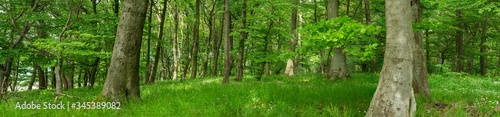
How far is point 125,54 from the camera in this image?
650 centimetres

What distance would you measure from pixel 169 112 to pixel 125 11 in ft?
8.76

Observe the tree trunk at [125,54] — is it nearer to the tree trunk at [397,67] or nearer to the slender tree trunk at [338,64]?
the tree trunk at [397,67]

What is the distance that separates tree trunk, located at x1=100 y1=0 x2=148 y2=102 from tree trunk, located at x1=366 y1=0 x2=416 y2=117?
17.1 feet

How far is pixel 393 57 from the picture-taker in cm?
405

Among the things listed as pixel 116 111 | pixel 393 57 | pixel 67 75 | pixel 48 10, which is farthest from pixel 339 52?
pixel 67 75

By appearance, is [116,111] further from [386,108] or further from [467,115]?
[467,115]

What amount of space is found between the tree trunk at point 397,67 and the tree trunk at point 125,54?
521 centimetres

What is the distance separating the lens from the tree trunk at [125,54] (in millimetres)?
6414

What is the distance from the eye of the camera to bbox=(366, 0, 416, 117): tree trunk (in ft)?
13.1

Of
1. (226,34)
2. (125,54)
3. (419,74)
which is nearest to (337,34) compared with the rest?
(419,74)

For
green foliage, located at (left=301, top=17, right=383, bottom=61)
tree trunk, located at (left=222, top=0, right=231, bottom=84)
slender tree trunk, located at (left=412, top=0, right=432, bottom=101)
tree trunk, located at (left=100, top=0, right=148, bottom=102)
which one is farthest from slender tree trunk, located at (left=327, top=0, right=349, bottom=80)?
tree trunk, located at (left=100, top=0, right=148, bottom=102)

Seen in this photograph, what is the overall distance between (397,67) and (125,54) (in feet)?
18.0

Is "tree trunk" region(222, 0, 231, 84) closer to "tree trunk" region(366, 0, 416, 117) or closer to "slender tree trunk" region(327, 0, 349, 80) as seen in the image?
"slender tree trunk" region(327, 0, 349, 80)

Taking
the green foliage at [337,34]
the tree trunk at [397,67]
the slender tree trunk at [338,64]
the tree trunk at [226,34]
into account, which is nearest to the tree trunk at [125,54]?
the green foliage at [337,34]
